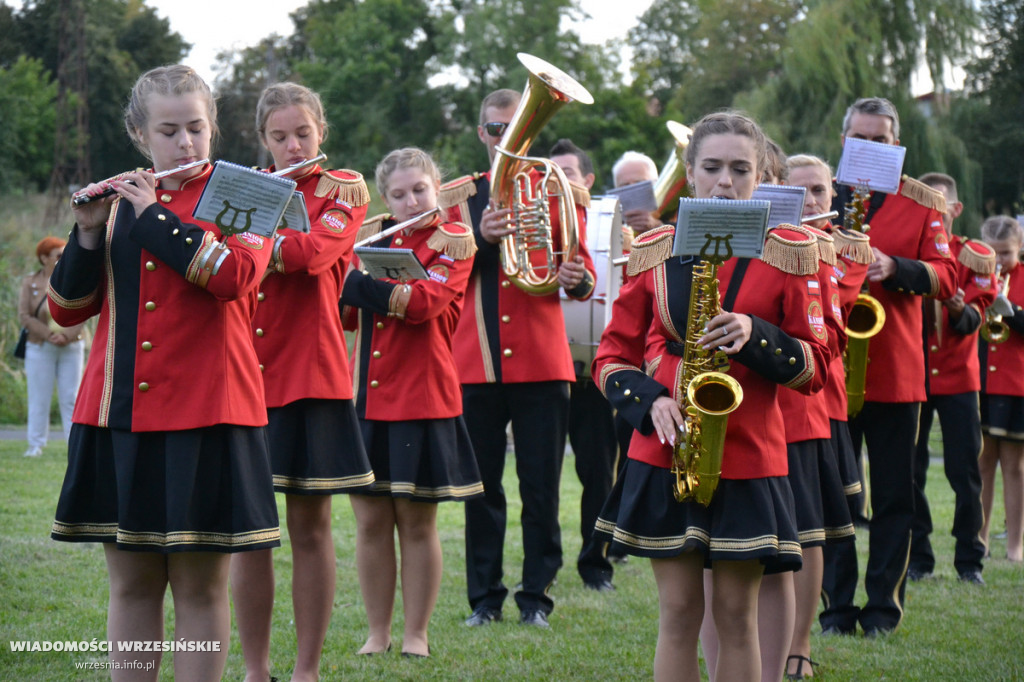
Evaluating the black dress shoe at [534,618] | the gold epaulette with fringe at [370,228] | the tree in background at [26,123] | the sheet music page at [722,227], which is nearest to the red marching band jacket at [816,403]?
the sheet music page at [722,227]

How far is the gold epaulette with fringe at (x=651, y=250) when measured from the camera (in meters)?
3.65

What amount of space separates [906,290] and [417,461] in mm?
2393

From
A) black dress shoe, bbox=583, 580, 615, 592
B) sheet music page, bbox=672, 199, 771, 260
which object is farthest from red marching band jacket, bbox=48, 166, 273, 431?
black dress shoe, bbox=583, 580, 615, 592

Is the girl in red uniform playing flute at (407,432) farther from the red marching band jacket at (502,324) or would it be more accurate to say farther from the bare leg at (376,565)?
the red marching band jacket at (502,324)

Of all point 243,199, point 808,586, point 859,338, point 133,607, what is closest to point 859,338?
point 859,338

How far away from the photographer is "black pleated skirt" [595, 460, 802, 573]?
3.39 m

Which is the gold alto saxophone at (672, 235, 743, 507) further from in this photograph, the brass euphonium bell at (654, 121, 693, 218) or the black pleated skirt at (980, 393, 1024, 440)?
the black pleated skirt at (980, 393, 1024, 440)

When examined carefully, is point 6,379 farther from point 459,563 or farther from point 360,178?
point 360,178

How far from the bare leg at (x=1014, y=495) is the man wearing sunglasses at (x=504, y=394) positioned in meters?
3.73

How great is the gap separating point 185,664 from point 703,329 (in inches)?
69.2

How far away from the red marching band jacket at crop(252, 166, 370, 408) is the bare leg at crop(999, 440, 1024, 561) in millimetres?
5412

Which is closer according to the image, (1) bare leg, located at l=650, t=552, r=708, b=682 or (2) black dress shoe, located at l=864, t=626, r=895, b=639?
(1) bare leg, located at l=650, t=552, r=708, b=682

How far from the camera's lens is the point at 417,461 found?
5.12 m

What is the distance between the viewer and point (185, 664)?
3352 millimetres
